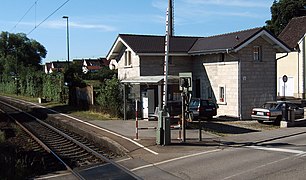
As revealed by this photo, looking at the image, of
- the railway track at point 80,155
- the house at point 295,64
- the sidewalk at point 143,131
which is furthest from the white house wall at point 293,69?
the railway track at point 80,155

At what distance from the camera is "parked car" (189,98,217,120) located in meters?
25.0

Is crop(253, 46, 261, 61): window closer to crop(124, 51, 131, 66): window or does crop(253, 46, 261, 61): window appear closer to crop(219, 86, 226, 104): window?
crop(219, 86, 226, 104): window

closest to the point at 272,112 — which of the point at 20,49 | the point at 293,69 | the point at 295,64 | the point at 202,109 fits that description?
the point at 202,109

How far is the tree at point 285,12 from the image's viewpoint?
199 feet

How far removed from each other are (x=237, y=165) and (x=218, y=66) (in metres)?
17.5

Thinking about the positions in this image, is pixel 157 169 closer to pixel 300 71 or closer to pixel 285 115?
pixel 285 115

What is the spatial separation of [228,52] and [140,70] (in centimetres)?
642

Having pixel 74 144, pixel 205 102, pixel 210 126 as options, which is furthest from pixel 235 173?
pixel 205 102

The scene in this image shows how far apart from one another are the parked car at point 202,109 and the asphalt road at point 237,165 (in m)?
9.74

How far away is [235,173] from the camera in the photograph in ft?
35.2

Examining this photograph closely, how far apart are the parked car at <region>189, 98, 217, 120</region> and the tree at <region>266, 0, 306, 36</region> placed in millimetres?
38971

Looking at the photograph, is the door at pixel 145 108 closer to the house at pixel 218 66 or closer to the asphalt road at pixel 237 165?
the house at pixel 218 66

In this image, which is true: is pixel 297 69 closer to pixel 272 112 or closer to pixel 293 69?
pixel 293 69

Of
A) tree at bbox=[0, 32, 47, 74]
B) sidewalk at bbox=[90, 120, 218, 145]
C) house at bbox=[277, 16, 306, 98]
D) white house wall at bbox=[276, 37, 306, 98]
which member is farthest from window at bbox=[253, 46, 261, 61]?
tree at bbox=[0, 32, 47, 74]
